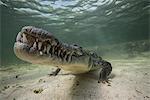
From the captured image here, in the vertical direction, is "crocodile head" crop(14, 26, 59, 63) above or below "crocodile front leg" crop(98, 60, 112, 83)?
above

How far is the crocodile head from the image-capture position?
8.91 feet

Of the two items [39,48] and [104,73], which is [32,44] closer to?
[39,48]

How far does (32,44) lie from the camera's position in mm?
2805

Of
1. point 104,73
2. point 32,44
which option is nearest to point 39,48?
point 32,44

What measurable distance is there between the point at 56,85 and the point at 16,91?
1072mm

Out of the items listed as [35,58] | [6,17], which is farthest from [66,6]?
[35,58]

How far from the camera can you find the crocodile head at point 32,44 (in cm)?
272

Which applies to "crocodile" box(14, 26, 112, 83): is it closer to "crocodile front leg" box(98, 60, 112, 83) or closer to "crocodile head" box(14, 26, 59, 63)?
"crocodile head" box(14, 26, 59, 63)

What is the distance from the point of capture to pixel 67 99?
148 inches

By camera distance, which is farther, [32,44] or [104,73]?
[104,73]

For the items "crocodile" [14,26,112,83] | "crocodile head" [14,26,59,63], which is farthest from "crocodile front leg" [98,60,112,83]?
"crocodile head" [14,26,59,63]

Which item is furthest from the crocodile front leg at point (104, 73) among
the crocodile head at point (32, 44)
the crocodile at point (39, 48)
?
the crocodile head at point (32, 44)

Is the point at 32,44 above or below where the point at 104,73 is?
above

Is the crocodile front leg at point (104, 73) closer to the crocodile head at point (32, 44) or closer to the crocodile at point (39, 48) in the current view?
the crocodile at point (39, 48)
